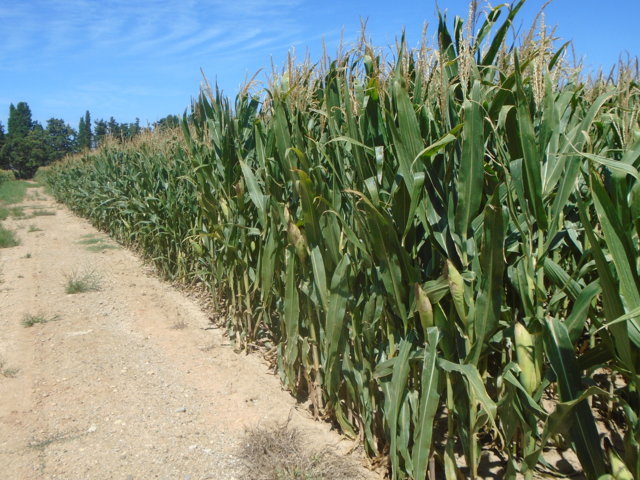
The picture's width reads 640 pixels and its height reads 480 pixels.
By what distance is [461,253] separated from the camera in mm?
1988

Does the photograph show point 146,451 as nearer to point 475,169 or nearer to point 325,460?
point 325,460

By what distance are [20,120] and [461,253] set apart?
95479mm

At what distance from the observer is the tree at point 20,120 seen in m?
78.2

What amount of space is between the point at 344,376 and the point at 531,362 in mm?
1251

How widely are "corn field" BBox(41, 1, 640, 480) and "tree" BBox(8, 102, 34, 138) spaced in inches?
3441

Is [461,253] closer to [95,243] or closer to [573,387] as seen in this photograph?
[573,387]

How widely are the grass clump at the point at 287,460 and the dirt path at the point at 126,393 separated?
4.1 inches

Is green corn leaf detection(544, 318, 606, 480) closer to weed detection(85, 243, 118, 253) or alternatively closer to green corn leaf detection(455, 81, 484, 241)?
green corn leaf detection(455, 81, 484, 241)

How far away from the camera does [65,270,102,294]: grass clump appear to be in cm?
657

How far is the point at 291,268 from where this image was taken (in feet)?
10.5

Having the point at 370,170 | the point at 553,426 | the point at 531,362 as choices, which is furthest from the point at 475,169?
the point at 553,426

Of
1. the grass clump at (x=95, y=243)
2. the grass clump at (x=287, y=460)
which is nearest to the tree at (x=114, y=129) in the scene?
the grass clump at (x=95, y=243)

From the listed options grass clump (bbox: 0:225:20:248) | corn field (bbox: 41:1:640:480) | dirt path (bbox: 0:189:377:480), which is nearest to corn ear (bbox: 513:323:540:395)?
corn field (bbox: 41:1:640:480)

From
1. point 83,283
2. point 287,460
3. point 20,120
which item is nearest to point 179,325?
point 83,283
